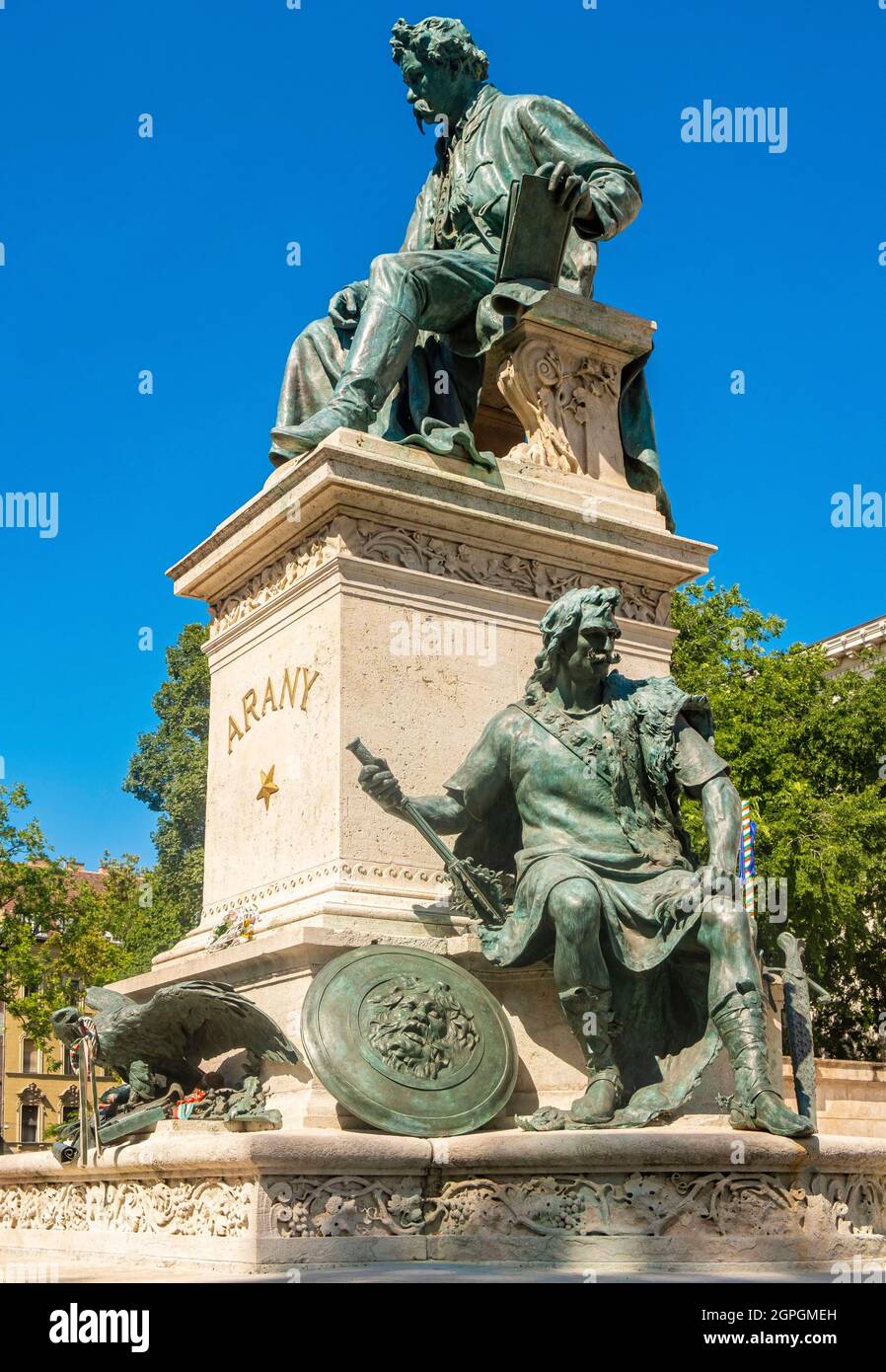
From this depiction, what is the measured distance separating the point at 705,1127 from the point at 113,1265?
8.30 feet

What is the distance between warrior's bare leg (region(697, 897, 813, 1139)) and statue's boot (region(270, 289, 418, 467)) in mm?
3728

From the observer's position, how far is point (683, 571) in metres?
9.52

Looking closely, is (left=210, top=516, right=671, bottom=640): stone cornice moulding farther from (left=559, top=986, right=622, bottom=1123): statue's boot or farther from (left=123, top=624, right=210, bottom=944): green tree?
(left=123, top=624, right=210, bottom=944): green tree

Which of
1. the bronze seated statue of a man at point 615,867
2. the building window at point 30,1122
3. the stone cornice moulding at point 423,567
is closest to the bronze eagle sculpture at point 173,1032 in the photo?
the bronze seated statue of a man at point 615,867

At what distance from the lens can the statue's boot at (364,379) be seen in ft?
28.9

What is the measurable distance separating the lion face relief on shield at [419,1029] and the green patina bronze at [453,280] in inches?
132

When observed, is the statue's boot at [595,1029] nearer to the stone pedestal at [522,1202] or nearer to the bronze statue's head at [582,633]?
the stone pedestal at [522,1202]

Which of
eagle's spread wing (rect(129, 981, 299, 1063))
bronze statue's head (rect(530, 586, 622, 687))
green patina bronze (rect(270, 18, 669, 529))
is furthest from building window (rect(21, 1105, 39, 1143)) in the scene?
bronze statue's head (rect(530, 586, 622, 687))

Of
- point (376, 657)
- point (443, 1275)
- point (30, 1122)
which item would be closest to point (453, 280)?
point (376, 657)

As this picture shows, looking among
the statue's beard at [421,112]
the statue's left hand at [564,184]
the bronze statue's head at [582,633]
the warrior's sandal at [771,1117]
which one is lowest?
the warrior's sandal at [771,1117]

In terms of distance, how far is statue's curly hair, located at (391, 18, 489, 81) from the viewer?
400 inches

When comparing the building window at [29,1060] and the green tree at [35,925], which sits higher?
the green tree at [35,925]

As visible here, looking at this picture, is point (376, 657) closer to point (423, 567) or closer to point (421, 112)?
point (423, 567)

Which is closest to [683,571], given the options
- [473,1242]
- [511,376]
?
[511,376]
